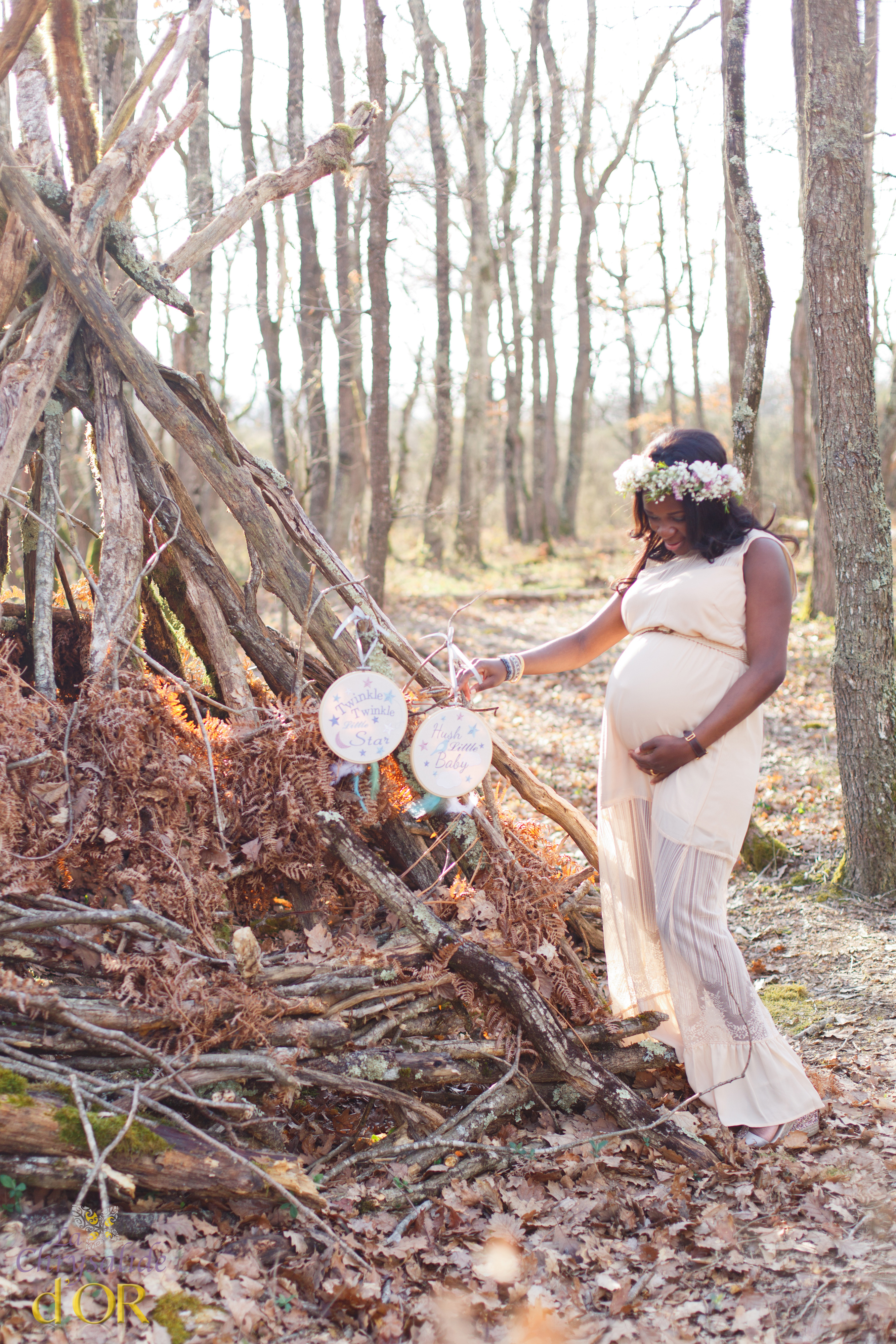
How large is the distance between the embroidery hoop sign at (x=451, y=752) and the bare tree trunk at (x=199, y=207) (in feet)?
23.0

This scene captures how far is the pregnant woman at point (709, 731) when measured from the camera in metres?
2.86

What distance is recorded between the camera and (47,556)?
3.28m

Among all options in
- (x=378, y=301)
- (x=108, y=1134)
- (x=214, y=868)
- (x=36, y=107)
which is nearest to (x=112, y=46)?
(x=378, y=301)

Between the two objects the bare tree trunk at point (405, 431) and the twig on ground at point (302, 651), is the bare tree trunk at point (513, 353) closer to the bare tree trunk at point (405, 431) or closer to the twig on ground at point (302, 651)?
the bare tree trunk at point (405, 431)

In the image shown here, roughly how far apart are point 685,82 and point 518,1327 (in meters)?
13.0

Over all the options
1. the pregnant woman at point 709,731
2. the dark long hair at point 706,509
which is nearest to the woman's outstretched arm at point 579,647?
the pregnant woman at point 709,731

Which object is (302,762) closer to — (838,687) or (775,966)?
(775,966)

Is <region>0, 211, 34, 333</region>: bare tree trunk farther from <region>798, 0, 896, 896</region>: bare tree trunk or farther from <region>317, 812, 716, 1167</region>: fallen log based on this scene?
<region>798, 0, 896, 896</region>: bare tree trunk

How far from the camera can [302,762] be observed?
301cm

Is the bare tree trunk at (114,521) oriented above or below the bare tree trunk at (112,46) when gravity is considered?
below

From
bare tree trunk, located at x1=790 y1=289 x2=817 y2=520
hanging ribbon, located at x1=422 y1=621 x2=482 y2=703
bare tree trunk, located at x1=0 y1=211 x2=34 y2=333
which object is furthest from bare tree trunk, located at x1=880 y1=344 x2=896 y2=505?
bare tree trunk, located at x1=0 y1=211 x2=34 y2=333

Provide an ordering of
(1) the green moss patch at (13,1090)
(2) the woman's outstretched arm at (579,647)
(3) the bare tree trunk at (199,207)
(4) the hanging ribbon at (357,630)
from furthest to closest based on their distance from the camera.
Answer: (3) the bare tree trunk at (199,207)
(2) the woman's outstretched arm at (579,647)
(4) the hanging ribbon at (357,630)
(1) the green moss patch at (13,1090)

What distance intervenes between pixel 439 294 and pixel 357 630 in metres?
12.9

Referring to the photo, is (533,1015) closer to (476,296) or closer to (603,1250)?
(603,1250)
